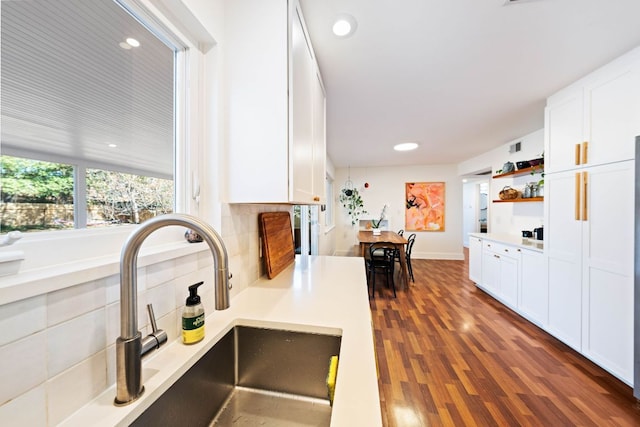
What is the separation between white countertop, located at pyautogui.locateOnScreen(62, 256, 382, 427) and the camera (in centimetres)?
50

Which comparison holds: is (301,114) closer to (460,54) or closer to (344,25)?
(344,25)

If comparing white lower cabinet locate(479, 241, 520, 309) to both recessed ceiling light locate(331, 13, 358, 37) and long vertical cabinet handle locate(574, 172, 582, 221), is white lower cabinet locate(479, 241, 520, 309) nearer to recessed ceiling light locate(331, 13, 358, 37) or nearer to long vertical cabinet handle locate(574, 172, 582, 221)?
long vertical cabinet handle locate(574, 172, 582, 221)

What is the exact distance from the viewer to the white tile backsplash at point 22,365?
385 millimetres

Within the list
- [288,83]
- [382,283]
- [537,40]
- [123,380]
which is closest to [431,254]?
[382,283]

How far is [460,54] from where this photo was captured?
165 cm

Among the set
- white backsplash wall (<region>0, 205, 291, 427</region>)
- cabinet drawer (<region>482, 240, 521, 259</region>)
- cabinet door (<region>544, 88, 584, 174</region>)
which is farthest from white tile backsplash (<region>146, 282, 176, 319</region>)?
cabinet drawer (<region>482, 240, 521, 259</region>)

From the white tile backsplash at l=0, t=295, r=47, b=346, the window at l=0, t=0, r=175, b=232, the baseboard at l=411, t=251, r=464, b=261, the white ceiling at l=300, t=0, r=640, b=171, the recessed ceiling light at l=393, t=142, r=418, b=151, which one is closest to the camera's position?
the white tile backsplash at l=0, t=295, r=47, b=346

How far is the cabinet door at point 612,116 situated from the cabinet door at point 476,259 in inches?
77.9

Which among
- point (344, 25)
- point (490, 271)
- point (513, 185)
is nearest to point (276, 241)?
point (344, 25)

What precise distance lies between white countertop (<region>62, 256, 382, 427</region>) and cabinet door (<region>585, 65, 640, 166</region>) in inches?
83.0

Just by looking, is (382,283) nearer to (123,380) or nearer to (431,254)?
(431,254)

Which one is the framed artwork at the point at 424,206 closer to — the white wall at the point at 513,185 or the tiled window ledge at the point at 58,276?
the white wall at the point at 513,185

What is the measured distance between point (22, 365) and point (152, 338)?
0.22m

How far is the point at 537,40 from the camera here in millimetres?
1513
